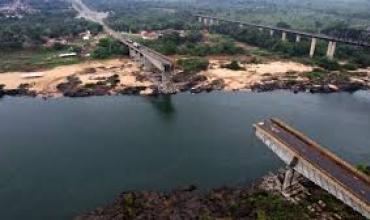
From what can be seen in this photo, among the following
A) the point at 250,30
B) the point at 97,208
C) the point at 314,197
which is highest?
the point at 250,30

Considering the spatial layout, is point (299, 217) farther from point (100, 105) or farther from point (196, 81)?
point (196, 81)

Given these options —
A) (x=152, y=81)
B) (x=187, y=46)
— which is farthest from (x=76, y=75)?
(x=187, y=46)

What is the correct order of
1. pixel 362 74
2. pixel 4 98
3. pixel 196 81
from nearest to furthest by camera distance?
pixel 4 98 < pixel 196 81 < pixel 362 74

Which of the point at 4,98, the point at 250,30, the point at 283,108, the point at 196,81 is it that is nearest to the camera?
the point at 283,108

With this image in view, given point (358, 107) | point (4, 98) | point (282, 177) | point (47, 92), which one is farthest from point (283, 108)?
point (4, 98)

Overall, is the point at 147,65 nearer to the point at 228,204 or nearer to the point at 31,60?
the point at 31,60

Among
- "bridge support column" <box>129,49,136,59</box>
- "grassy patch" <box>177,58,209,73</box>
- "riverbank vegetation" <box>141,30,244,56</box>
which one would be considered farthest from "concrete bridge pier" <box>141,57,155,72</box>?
"riverbank vegetation" <box>141,30,244,56</box>
